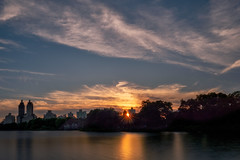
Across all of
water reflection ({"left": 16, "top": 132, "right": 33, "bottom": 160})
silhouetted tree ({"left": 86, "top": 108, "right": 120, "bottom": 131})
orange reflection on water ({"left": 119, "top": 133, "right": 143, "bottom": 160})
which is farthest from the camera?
silhouetted tree ({"left": 86, "top": 108, "right": 120, "bottom": 131})

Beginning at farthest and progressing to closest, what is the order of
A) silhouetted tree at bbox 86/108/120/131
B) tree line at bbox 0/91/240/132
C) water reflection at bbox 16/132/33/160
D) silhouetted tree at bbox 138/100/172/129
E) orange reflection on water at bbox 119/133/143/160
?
1. silhouetted tree at bbox 86/108/120/131
2. silhouetted tree at bbox 138/100/172/129
3. tree line at bbox 0/91/240/132
4. water reflection at bbox 16/132/33/160
5. orange reflection on water at bbox 119/133/143/160

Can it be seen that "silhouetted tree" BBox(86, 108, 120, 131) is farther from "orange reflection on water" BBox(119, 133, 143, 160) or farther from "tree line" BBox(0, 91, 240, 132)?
"orange reflection on water" BBox(119, 133, 143, 160)

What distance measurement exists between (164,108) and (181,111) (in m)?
23.8

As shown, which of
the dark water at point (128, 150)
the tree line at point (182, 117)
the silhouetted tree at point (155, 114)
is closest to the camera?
the dark water at point (128, 150)

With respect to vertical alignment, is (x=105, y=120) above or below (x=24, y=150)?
above

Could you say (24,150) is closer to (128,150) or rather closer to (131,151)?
(128,150)

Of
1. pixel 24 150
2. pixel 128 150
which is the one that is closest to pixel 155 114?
pixel 128 150

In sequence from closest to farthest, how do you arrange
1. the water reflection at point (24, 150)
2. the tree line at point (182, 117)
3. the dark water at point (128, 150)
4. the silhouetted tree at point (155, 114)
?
the dark water at point (128, 150) → the water reflection at point (24, 150) → the tree line at point (182, 117) → the silhouetted tree at point (155, 114)

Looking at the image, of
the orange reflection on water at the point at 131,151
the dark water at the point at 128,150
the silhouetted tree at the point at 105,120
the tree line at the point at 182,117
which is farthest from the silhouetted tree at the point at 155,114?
the orange reflection on water at the point at 131,151

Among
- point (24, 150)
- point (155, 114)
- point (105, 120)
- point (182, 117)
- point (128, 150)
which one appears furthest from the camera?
point (105, 120)

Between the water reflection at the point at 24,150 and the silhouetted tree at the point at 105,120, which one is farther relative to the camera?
the silhouetted tree at the point at 105,120

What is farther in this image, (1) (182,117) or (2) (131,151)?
(1) (182,117)

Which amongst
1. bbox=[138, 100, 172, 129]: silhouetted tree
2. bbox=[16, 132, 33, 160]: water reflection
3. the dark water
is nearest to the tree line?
bbox=[138, 100, 172, 129]: silhouetted tree

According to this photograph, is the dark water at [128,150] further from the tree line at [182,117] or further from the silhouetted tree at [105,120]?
the silhouetted tree at [105,120]
